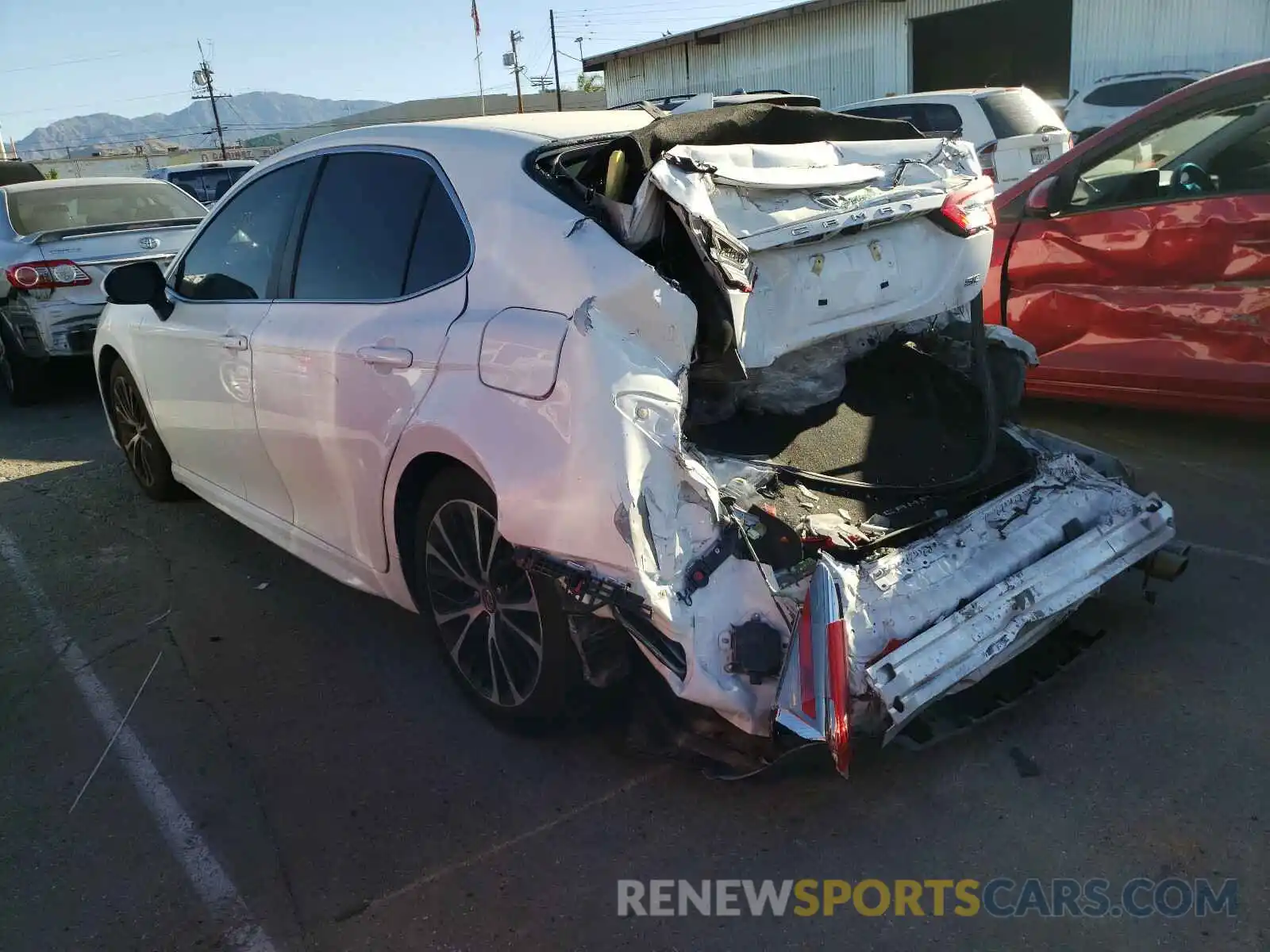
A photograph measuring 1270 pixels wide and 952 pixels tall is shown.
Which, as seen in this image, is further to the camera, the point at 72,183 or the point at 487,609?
the point at 72,183

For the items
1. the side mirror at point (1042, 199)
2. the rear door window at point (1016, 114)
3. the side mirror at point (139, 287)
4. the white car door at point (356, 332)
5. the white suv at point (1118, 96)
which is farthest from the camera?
the white suv at point (1118, 96)

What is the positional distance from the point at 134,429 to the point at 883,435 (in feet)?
13.6

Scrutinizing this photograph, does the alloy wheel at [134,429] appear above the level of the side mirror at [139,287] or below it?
below

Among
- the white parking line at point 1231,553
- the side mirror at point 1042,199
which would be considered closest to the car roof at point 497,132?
the side mirror at point 1042,199

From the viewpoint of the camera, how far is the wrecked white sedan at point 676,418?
2.61 m

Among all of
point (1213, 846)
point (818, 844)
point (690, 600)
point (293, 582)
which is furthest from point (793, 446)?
point (293, 582)

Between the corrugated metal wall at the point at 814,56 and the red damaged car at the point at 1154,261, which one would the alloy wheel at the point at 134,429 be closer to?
the red damaged car at the point at 1154,261

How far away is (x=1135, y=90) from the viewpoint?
14.7 meters

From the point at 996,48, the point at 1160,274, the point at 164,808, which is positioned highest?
the point at 996,48

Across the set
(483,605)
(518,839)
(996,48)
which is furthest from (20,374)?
(996,48)

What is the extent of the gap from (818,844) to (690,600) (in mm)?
740

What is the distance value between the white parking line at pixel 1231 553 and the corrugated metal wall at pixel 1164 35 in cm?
1659

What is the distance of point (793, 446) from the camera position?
342 centimetres

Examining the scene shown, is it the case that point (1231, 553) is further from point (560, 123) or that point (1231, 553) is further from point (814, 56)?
point (814, 56)
